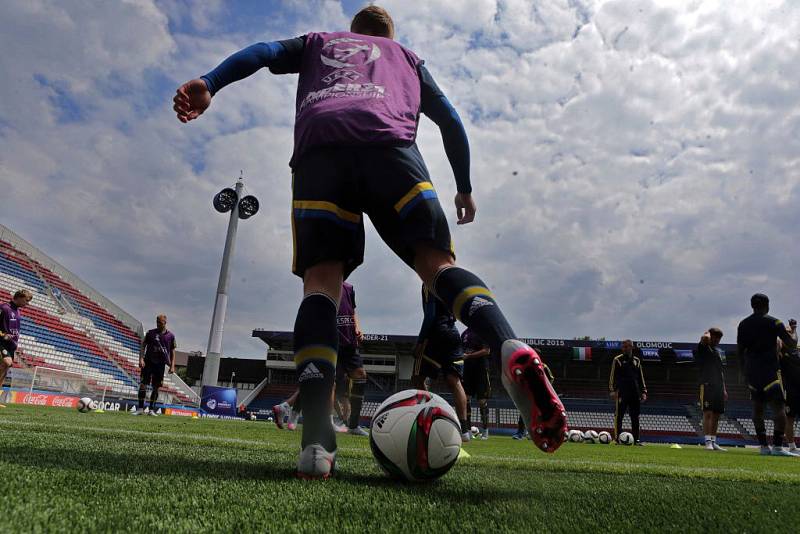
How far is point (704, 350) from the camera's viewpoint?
9109 millimetres

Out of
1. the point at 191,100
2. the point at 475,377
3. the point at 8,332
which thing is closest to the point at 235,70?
the point at 191,100

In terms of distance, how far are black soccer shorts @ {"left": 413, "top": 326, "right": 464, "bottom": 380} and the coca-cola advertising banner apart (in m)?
14.7

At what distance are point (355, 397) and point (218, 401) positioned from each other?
59.4ft

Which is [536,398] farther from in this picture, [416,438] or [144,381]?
[144,381]

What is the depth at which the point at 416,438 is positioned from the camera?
1935 millimetres

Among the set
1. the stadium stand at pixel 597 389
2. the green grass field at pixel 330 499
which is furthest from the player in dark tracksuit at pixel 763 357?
the stadium stand at pixel 597 389

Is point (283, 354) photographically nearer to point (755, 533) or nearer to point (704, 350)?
point (704, 350)

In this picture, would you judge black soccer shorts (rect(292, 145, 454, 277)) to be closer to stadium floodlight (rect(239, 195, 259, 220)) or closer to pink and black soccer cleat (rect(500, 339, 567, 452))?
pink and black soccer cleat (rect(500, 339, 567, 452))

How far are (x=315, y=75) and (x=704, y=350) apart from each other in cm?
908

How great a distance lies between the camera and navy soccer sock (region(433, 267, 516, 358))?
6.00ft

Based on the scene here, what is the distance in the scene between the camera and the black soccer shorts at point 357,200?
2076 millimetres

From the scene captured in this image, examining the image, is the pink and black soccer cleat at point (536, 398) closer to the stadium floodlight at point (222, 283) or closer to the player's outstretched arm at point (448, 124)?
the player's outstretched arm at point (448, 124)

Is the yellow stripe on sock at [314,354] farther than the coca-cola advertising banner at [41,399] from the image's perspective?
No

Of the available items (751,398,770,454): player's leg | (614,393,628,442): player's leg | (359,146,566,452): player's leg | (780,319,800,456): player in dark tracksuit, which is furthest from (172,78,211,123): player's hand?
(614,393,628,442): player's leg
